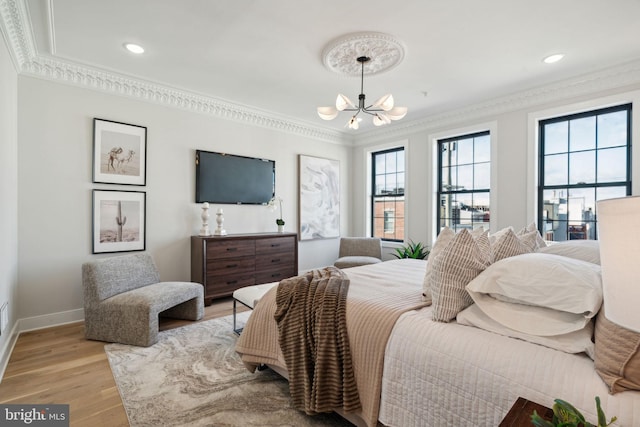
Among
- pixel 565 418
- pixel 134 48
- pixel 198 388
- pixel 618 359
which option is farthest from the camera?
pixel 134 48

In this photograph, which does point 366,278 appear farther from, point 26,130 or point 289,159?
point 26,130

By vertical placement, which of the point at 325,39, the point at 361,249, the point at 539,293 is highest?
the point at 325,39

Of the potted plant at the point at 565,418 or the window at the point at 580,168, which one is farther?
the window at the point at 580,168

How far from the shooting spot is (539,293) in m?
1.24

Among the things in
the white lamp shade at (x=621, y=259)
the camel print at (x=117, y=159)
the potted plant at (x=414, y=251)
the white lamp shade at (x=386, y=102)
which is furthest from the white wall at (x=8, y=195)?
the potted plant at (x=414, y=251)

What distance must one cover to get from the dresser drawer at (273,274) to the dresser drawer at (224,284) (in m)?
0.15

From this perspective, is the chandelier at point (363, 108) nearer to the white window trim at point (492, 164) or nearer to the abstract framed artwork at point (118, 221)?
the white window trim at point (492, 164)

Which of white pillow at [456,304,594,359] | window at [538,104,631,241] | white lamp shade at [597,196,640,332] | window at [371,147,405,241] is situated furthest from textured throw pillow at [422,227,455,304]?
window at [371,147,405,241]

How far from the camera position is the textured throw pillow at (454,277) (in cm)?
146

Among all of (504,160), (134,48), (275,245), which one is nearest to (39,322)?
(275,245)

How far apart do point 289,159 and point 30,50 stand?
10.5ft

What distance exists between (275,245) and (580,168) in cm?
394

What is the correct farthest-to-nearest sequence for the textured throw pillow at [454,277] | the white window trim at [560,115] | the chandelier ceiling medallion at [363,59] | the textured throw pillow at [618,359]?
the white window trim at [560,115], the chandelier ceiling medallion at [363,59], the textured throw pillow at [454,277], the textured throw pillow at [618,359]

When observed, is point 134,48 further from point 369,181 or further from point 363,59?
point 369,181
